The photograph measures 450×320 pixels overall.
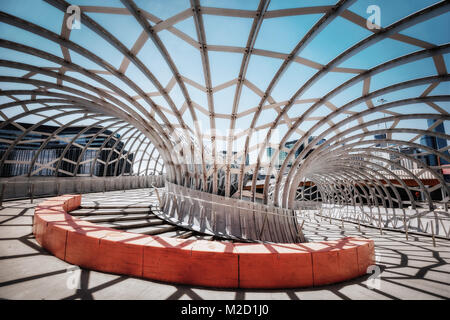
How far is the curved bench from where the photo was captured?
14.0 ft

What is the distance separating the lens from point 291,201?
17781mm

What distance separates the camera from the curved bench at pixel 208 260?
4.26 m

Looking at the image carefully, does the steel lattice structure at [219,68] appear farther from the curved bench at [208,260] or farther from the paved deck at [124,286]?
the paved deck at [124,286]

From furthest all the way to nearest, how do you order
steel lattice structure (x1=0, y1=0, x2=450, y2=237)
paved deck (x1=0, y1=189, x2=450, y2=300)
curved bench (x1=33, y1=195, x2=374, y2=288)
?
steel lattice structure (x1=0, y1=0, x2=450, y2=237) < curved bench (x1=33, y1=195, x2=374, y2=288) < paved deck (x1=0, y1=189, x2=450, y2=300)

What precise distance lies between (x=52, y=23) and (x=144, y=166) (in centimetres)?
2831

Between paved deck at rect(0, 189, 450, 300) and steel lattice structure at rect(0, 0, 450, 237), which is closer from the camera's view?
paved deck at rect(0, 189, 450, 300)

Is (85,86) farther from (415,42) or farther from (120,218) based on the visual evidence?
(415,42)

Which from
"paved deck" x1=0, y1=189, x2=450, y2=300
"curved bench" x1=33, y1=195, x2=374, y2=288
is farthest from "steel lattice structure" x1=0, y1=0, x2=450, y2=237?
"paved deck" x1=0, y1=189, x2=450, y2=300

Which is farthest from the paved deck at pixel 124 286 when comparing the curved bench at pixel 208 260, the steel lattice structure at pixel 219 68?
the steel lattice structure at pixel 219 68

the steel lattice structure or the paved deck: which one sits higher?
the steel lattice structure

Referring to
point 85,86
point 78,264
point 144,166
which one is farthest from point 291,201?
point 144,166

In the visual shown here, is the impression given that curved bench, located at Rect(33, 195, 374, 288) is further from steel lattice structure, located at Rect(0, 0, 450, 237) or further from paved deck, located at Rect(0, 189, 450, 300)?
steel lattice structure, located at Rect(0, 0, 450, 237)

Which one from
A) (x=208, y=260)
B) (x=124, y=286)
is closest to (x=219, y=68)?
(x=208, y=260)
